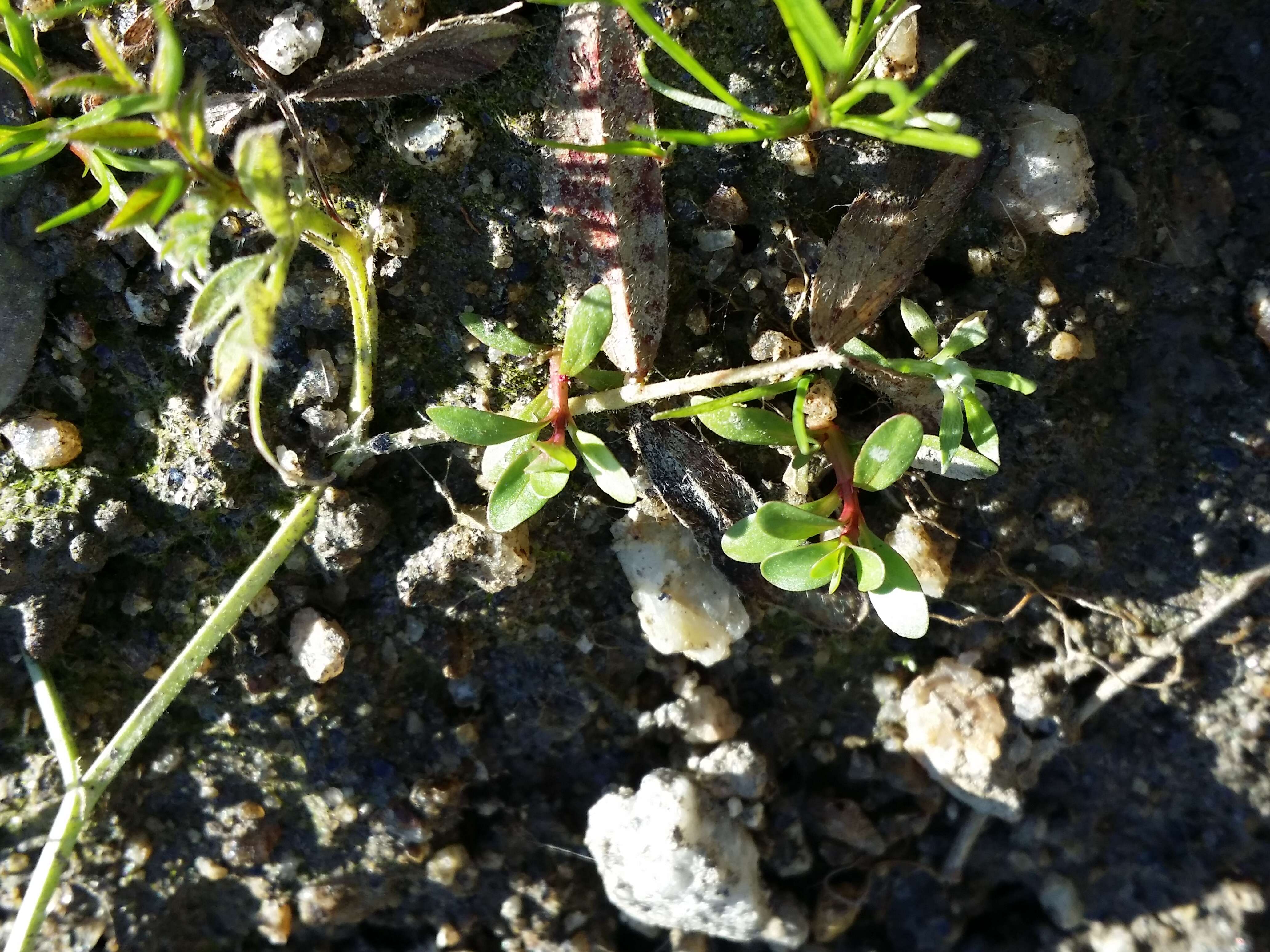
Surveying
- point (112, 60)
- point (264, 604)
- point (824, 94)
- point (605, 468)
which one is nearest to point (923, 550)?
point (605, 468)

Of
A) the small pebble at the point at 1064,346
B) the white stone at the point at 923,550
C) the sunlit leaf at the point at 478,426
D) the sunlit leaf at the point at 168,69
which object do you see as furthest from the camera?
the white stone at the point at 923,550

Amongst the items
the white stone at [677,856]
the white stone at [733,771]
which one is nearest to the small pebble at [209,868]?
the white stone at [677,856]

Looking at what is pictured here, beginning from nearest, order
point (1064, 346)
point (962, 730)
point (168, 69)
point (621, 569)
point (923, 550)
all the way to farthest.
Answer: point (168, 69)
point (1064, 346)
point (923, 550)
point (621, 569)
point (962, 730)

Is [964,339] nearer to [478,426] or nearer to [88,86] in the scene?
[478,426]

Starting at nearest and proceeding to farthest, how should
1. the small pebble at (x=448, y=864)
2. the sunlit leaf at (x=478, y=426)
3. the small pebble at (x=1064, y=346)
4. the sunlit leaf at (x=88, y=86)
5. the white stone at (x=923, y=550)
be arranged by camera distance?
1. the sunlit leaf at (x=88, y=86)
2. the sunlit leaf at (x=478, y=426)
3. the small pebble at (x=1064, y=346)
4. the white stone at (x=923, y=550)
5. the small pebble at (x=448, y=864)

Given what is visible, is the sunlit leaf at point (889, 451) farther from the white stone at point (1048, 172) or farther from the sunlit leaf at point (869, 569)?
the white stone at point (1048, 172)

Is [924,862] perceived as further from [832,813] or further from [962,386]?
[962,386]
